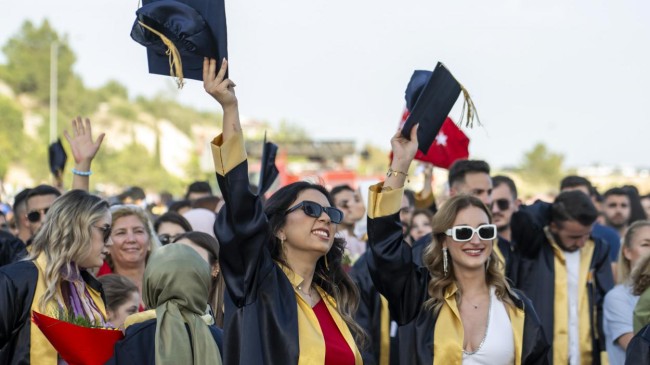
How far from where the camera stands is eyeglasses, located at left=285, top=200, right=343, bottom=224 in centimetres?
490

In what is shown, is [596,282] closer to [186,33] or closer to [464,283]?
[464,283]

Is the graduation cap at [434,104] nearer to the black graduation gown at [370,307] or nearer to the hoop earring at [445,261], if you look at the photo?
the hoop earring at [445,261]

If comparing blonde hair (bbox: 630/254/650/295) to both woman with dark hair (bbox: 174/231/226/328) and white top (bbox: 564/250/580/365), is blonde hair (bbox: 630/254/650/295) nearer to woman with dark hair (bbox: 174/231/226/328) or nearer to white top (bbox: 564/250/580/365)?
white top (bbox: 564/250/580/365)

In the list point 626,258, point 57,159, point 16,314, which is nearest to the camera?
point 16,314

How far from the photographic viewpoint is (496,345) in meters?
5.39

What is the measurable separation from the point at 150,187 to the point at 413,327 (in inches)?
2812

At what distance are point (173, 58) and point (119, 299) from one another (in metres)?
2.01

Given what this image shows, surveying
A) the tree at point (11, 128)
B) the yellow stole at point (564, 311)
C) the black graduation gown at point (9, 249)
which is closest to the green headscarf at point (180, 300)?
the black graduation gown at point (9, 249)

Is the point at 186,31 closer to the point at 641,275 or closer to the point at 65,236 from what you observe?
the point at 65,236

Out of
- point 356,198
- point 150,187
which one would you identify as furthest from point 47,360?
point 150,187

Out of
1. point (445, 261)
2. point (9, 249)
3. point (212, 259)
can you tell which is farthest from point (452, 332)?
point (9, 249)

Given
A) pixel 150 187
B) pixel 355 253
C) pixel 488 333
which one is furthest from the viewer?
pixel 150 187

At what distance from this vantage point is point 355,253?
10.0 metres

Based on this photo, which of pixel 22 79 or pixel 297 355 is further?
pixel 22 79
